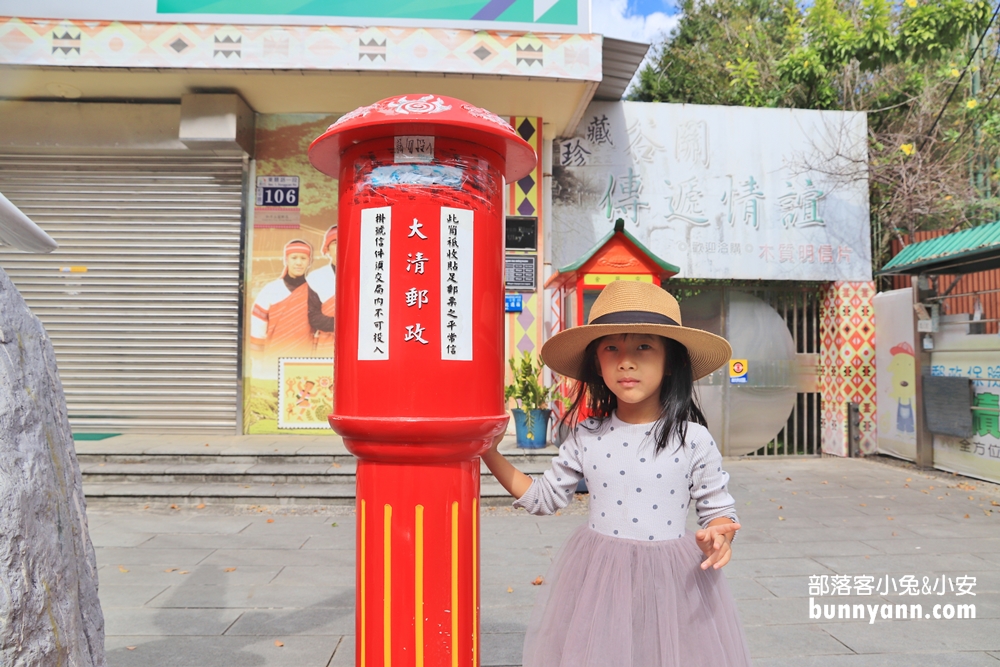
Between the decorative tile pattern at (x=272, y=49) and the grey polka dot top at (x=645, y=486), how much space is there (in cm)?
635

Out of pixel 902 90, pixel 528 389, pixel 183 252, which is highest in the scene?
pixel 902 90

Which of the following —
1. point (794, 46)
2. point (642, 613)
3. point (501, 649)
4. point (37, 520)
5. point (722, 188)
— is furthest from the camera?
point (794, 46)

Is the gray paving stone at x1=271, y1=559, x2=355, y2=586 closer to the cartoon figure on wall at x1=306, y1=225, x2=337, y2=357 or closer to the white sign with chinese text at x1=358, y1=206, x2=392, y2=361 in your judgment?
the white sign with chinese text at x1=358, y1=206, x2=392, y2=361

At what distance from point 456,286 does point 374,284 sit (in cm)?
22

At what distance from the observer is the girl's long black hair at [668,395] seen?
6.84 ft

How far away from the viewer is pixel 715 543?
6.14 ft

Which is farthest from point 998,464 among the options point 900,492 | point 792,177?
point 792,177

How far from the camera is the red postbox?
1.79 meters

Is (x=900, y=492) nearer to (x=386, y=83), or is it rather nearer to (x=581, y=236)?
(x=581, y=236)

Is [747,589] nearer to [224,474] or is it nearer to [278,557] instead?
[278,557]

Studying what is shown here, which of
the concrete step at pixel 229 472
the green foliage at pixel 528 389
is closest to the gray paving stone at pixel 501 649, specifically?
the concrete step at pixel 229 472

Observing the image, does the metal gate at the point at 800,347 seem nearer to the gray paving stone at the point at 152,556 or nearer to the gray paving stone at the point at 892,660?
the gray paving stone at the point at 892,660

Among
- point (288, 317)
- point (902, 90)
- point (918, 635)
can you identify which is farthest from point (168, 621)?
point (902, 90)

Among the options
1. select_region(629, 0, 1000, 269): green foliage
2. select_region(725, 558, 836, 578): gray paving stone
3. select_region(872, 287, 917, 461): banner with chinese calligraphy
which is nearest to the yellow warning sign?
select_region(872, 287, 917, 461): banner with chinese calligraphy
